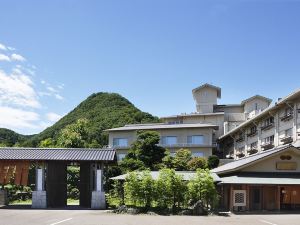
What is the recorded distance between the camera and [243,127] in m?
53.5

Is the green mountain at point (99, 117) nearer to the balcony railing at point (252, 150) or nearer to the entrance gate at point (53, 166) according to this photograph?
the balcony railing at point (252, 150)

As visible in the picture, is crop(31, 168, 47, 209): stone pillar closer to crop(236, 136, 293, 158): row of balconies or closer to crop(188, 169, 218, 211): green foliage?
crop(188, 169, 218, 211): green foliage

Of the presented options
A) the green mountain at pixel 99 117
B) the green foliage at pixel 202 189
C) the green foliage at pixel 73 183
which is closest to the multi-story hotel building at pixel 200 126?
the green mountain at pixel 99 117

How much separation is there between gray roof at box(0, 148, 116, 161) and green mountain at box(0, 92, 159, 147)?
42.9 meters

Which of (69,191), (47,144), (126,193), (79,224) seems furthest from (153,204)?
(47,144)

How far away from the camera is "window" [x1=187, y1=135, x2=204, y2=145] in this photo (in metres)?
60.5

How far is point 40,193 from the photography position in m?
31.3

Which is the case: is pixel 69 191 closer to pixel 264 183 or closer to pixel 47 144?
pixel 47 144

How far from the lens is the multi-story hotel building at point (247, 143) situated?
30.4 metres

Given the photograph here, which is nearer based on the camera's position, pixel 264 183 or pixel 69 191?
pixel 264 183

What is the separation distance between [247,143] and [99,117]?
39.8m

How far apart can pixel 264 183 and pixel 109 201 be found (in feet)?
37.3

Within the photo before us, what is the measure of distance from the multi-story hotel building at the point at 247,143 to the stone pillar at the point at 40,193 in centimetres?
1312

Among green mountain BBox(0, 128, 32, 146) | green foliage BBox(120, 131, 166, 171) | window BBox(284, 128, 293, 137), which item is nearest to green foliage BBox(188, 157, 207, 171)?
green foliage BBox(120, 131, 166, 171)
